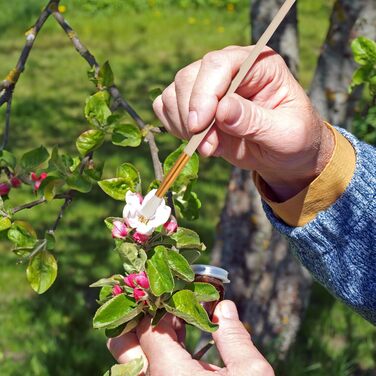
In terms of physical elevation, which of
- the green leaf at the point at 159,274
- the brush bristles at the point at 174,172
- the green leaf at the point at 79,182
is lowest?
the green leaf at the point at 79,182

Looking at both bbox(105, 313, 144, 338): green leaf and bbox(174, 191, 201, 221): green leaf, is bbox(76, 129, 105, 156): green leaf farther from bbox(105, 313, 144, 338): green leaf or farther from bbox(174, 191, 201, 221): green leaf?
bbox(105, 313, 144, 338): green leaf

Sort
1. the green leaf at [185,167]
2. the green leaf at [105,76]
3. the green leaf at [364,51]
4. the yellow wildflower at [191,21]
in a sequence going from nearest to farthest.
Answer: the green leaf at [185,167]
the green leaf at [105,76]
the green leaf at [364,51]
the yellow wildflower at [191,21]

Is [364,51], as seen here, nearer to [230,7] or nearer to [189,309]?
[189,309]

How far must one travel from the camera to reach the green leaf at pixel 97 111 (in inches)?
68.3

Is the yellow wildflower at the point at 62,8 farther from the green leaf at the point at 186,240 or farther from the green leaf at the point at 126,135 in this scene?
the green leaf at the point at 186,240

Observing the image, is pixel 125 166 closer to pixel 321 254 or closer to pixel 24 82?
pixel 321 254

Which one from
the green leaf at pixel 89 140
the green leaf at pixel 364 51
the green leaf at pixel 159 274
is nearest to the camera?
the green leaf at pixel 159 274

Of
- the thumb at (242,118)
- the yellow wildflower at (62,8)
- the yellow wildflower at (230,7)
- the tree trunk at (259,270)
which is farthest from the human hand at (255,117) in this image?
the yellow wildflower at (230,7)

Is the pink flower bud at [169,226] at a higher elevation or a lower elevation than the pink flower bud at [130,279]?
higher

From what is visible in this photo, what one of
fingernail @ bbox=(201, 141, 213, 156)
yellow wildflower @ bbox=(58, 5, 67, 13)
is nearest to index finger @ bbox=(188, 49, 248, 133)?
fingernail @ bbox=(201, 141, 213, 156)

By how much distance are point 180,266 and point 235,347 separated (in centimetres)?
24

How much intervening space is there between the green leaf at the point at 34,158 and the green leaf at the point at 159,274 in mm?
671

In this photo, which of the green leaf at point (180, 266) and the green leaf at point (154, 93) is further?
the green leaf at point (154, 93)

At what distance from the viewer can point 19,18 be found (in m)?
7.79
